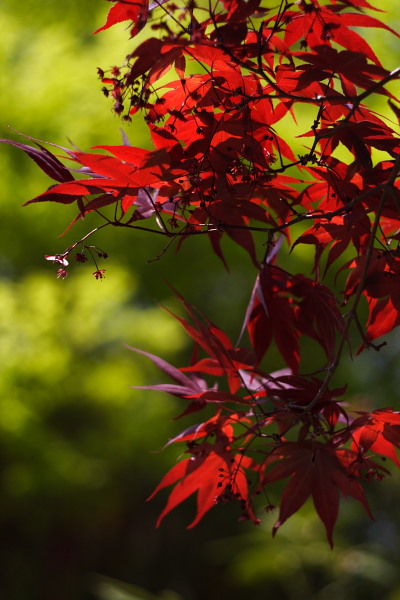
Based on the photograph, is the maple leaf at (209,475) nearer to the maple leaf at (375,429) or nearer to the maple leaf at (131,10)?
the maple leaf at (375,429)

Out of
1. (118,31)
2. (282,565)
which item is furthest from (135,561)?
(118,31)

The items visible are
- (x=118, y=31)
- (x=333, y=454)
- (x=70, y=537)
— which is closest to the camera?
(x=333, y=454)

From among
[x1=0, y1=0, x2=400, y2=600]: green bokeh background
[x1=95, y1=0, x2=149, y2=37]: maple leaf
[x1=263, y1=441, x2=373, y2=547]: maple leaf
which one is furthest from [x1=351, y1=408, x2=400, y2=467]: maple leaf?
[x1=0, y1=0, x2=400, y2=600]: green bokeh background

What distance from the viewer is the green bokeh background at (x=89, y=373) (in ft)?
9.02

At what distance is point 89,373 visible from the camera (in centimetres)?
298

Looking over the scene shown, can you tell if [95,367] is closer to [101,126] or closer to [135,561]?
[101,126]

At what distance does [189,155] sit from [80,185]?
0.09 m

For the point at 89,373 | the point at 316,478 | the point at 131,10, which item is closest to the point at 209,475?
the point at 316,478

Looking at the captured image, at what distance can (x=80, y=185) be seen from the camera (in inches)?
20.9

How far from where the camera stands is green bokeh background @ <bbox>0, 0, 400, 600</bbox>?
2750 mm

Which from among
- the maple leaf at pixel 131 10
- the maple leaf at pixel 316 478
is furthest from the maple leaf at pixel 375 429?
the maple leaf at pixel 131 10

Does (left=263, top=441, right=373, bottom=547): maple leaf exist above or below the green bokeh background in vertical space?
below

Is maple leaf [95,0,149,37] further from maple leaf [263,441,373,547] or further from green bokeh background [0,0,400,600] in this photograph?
green bokeh background [0,0,400,600]

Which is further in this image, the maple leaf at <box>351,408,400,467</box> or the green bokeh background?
the green bokeh background
